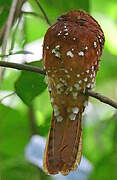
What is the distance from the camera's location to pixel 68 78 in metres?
3.15

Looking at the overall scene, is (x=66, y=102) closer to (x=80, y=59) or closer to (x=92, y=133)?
(x=80, y=59)

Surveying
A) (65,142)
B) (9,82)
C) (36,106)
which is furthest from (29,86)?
(36,106)

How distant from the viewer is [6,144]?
4062 mm

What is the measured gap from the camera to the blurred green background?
3.41 m

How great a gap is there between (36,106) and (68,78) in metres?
1.22

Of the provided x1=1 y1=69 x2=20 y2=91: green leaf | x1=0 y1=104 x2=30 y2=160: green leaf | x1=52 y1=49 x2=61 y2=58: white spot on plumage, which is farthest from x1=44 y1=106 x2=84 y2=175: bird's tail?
x1=1 y1=69 x2=20 y2=91: green leaf

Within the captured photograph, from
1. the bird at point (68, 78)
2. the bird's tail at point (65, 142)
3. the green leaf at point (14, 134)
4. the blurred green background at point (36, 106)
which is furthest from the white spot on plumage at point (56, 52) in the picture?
the green leaf at point (14, 134)

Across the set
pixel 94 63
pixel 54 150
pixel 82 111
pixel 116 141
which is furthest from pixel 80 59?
pixel 116 141

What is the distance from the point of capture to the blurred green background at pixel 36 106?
11.2ft

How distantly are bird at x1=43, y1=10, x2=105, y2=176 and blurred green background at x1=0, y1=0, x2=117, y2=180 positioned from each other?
14 centimetres

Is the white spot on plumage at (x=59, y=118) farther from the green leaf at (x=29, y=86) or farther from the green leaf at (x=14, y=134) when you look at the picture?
the green leaf at (x=14, y=134)

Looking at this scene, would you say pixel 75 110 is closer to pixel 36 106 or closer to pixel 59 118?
pixel 59 118

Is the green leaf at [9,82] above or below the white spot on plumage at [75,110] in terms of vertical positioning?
below

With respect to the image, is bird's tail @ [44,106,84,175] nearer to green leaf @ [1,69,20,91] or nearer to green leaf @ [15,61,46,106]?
green leaf @ [15,61,46,106]
